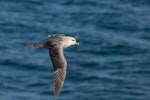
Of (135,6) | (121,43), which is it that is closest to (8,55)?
(121,43)

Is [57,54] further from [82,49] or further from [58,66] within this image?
[82,49]

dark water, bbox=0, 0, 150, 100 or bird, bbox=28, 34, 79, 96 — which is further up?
bird, bbox=28, 34, 79, 96

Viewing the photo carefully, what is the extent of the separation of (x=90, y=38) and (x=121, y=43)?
160 cm

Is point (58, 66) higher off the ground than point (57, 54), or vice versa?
point (57, 54)

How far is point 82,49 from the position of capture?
34219 mm

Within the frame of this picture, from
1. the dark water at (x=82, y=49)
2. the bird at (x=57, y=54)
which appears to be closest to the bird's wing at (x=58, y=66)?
the bird at (x=57, y=54)

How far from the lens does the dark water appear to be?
104 feet

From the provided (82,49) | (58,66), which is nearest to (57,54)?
(58,66)

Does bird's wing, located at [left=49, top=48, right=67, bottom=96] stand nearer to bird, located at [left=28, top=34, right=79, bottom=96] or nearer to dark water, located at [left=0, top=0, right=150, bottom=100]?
bird, located at [left=28, top=34, right=79, bottom=96]

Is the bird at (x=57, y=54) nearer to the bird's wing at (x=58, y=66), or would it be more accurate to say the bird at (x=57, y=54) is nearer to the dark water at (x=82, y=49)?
the bird's wing at (x=58, y=66)

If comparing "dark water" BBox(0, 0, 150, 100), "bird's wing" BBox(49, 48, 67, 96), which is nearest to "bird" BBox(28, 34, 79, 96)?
"bird's wing" BBox(49, 48, 67, 96)

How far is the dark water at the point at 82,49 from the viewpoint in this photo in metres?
31.7

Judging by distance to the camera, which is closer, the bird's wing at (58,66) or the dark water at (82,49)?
the bird's wing at (58,66)

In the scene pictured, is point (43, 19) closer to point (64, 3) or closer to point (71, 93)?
point (64, 3)
